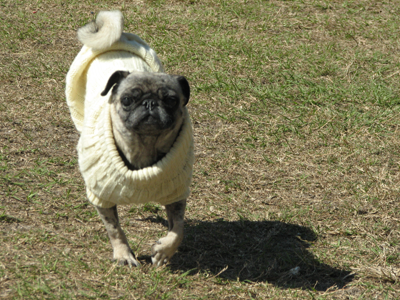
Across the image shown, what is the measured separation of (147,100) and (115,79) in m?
0.33

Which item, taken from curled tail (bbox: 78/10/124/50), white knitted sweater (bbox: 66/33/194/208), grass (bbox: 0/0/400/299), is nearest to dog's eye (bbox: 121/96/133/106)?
white knitted sweater (bbox: 66/33/194/208)

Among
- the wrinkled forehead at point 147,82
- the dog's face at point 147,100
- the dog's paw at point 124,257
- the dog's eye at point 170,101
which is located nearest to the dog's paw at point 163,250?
the dog's paw at point 124,257

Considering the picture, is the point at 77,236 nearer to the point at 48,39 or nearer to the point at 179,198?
the point at 179,198

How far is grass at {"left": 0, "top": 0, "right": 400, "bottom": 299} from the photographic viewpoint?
378 centimetres

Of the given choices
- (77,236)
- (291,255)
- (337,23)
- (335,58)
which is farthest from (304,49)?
(77,236)

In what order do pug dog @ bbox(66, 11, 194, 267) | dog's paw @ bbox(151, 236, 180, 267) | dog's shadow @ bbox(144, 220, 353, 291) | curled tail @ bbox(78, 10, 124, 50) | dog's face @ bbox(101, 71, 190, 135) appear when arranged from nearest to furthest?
dog's face @ bbox(101, 71, 190, 135) < pug dog @ bbox(66, 11, 194, 267) < dog's paw @ bbox(151, 236, 180, 267) < dog's shadow @ bbox(144, 220, 353, 291) < curled tail @ bbox(78, 10, 124, 50)

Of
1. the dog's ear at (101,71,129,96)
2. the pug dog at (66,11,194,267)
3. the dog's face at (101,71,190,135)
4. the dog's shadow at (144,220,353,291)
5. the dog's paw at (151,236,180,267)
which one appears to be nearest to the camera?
the dog's face at (101,71,190,135)

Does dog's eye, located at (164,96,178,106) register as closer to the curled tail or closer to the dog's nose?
the dog's nose

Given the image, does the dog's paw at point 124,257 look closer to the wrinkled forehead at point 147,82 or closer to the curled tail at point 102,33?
the wrinkled forehead at point 147,82

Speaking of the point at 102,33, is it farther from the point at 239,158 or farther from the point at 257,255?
the point at 257,255

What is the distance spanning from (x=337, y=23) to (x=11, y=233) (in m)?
6.34

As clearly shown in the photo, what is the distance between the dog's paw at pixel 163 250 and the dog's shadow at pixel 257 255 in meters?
0.17

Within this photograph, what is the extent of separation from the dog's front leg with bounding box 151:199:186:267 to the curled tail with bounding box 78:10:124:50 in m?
1.42

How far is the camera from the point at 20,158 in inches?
203
